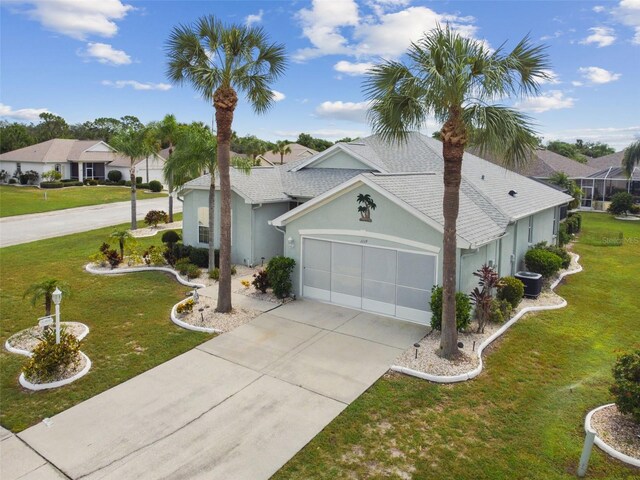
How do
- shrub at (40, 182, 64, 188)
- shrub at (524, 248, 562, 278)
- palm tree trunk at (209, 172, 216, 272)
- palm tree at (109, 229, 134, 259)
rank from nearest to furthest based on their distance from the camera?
shrub at (524, 248, 562, 278) < palm tree trunk at (209, 172, 216, 272) < palm tree at (109, 229, 134, 259) < shrub at (40, 182, 64, 188)

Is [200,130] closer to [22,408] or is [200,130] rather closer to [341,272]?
[341,272]

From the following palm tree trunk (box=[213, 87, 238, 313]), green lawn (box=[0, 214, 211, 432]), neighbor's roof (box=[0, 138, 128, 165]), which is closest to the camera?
Result: green lawn (box=[0, 214, 211, 432])

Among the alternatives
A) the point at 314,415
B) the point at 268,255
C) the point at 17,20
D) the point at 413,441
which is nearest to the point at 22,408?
the point at 314,415

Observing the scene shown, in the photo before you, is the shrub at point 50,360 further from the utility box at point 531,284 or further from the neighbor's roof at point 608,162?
the neighbor's roof at point 608,162

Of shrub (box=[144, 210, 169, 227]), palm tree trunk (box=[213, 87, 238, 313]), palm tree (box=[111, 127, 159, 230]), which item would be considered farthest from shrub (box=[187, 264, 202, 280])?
shrub (box=[144, 210, 169, 227])

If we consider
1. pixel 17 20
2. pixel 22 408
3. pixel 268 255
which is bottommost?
pixel 22 408

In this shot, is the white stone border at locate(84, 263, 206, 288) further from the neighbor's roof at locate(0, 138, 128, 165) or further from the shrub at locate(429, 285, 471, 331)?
the neighbor's roof at locate(0, 138, 128, 165)
